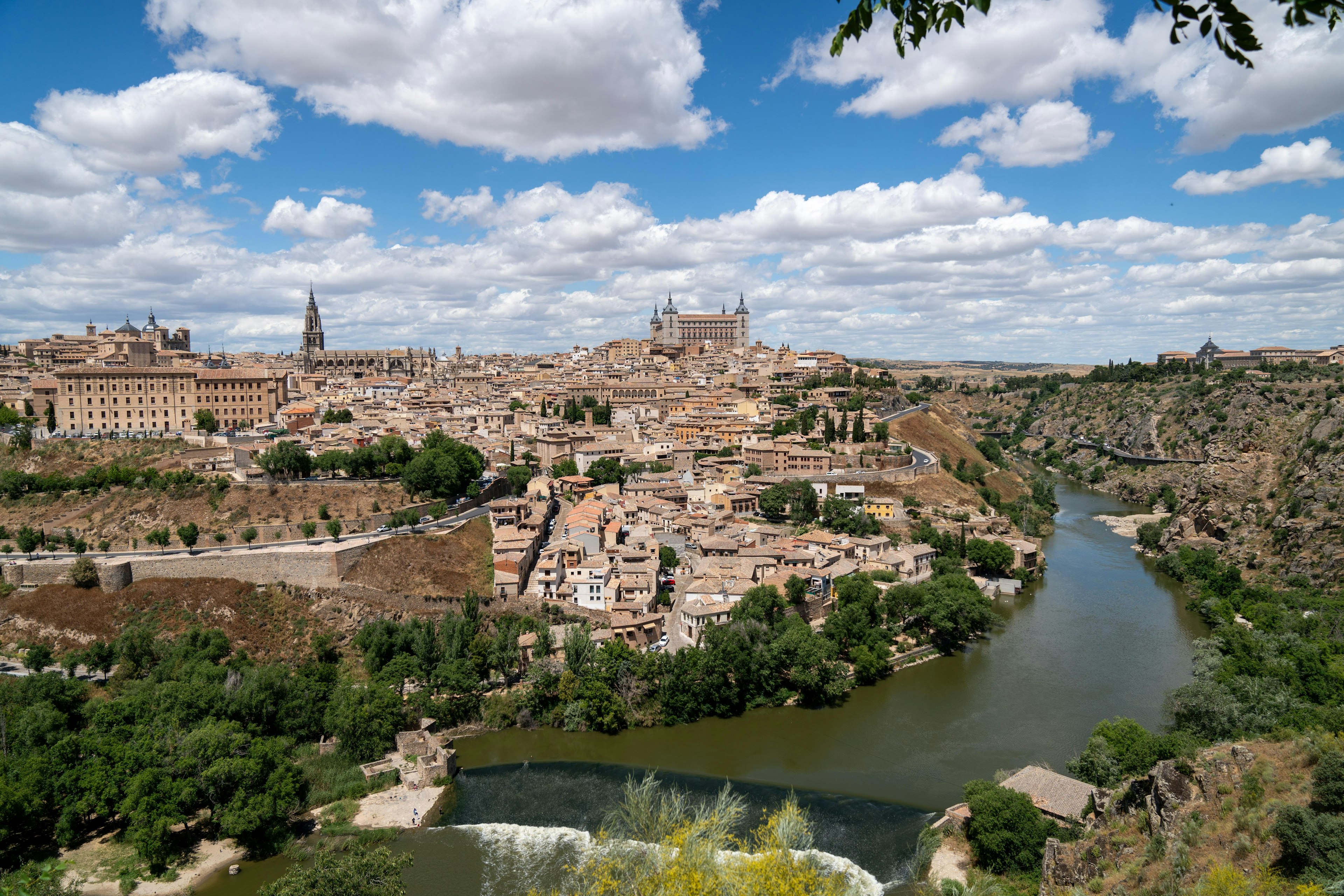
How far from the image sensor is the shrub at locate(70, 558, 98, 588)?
66.1 ft

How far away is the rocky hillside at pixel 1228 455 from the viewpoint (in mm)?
26984

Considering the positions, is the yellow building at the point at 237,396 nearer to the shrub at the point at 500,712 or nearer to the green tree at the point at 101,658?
the green tree at the point at 101,658

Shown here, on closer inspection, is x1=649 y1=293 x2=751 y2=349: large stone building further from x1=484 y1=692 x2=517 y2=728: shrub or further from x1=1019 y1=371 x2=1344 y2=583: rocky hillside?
x1=484 y1=692 x2=517 y2=728: shrub

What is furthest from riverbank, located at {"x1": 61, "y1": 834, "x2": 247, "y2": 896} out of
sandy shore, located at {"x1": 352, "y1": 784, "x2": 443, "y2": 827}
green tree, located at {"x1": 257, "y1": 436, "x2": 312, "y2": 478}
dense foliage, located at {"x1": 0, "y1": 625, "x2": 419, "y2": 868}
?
green tree, located at {"x1": 257, "y1": 436, "x2": 312, "y2": 478}

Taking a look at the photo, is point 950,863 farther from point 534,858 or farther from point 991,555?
point 991,555

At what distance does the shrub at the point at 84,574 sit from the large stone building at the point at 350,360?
53001 mm

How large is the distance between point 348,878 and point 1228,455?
41.3 metres

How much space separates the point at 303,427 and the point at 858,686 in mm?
30600

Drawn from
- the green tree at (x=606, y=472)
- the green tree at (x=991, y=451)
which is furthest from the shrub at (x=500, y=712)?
the green tree at (x=991, y=451)

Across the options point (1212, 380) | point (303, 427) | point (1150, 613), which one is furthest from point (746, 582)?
point (1212, 380)

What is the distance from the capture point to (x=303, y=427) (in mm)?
37562

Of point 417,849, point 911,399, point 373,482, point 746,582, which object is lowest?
point 417,849

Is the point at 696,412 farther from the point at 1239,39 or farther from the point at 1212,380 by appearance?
the point at 1239,39

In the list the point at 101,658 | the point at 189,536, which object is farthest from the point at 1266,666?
the point at 189,536
